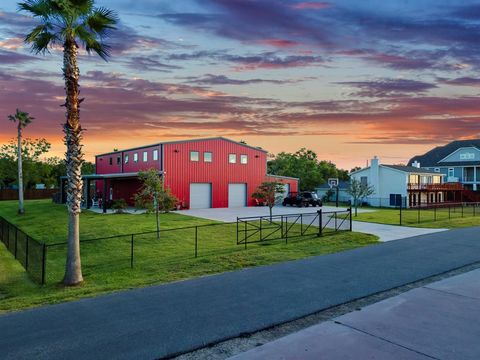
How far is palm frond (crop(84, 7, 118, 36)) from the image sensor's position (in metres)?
12.9

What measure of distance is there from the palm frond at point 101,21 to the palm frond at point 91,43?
9.9 inches

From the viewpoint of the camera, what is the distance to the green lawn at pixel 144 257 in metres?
11.3

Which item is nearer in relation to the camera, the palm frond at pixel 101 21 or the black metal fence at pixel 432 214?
the palm frond at pixel 101 21

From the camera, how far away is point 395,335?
699 cm

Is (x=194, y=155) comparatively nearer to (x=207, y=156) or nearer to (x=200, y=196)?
(x=207, y=156)

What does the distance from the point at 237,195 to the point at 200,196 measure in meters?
5.14

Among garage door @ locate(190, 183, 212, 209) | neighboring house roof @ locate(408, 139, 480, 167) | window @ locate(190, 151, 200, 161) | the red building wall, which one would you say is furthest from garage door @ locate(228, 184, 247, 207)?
neighboring house roof @ locate(408, 139, 480, 167)

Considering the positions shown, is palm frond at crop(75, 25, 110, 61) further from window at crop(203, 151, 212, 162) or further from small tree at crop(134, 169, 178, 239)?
window at crop(203, 151, 212, 162)

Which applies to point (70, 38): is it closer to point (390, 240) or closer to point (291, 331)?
point (291, 331)

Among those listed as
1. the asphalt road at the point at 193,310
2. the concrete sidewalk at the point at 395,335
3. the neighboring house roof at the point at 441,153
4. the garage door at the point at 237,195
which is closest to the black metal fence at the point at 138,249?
the asphalt road at the point at 193,310

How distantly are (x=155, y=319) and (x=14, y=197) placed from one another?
74.2 metres

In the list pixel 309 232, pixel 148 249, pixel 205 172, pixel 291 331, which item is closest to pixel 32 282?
pixel 148 249

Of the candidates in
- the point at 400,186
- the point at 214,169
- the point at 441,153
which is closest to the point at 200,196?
the point at 214,169

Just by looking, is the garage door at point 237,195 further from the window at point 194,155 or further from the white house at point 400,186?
the white house at point 400,186
